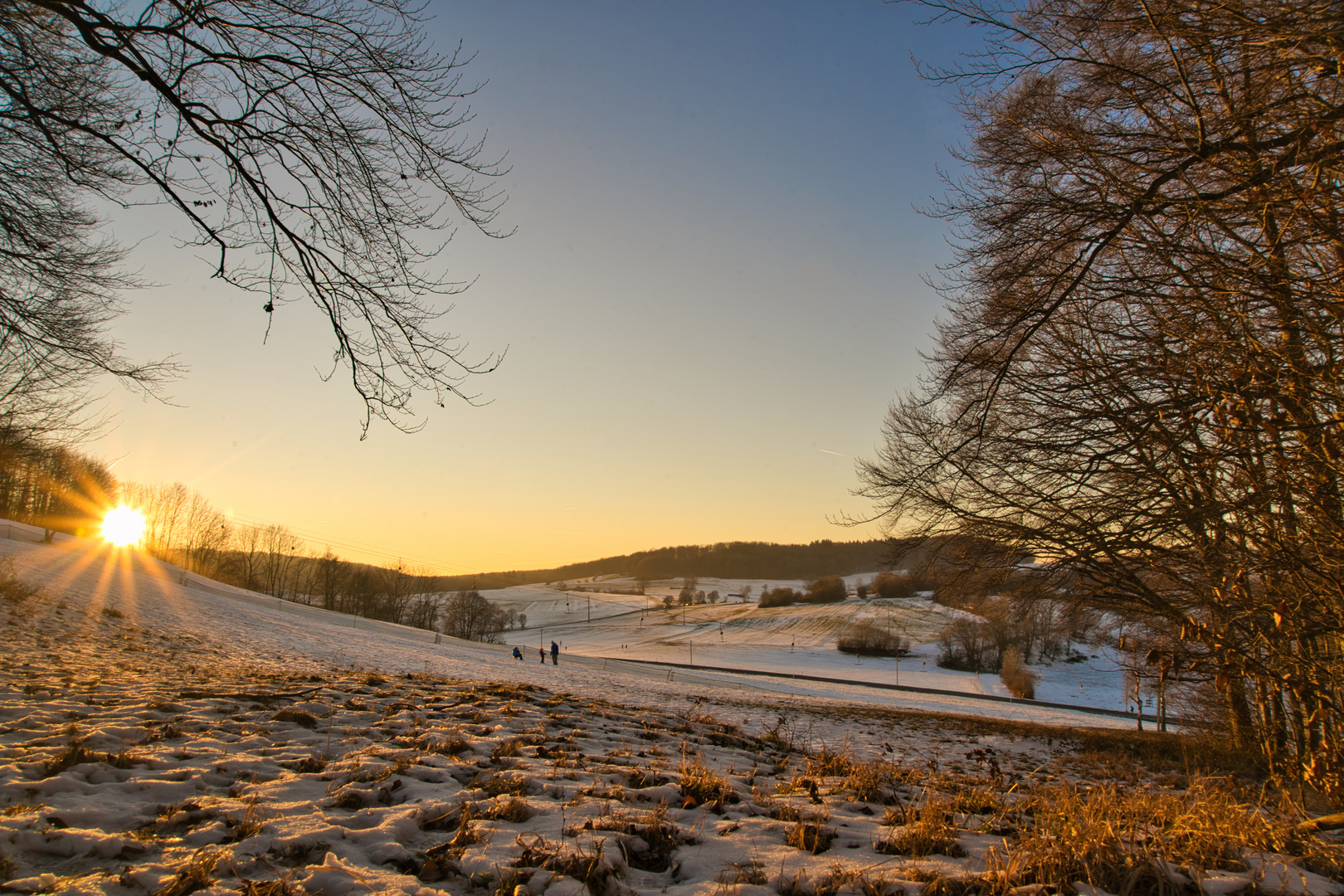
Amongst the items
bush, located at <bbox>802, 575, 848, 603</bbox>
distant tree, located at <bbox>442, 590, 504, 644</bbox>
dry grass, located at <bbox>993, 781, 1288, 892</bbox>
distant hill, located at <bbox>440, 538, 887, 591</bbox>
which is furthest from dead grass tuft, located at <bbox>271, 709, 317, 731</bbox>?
distant hill, located at <bbox>440, 538, 887, 591</bbox>

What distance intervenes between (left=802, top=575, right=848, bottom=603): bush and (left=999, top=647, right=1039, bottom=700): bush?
5375 centimetres

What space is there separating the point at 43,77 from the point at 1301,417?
10.3 m

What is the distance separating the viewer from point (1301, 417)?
401 cm

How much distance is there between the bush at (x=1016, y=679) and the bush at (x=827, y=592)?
53.8 meters

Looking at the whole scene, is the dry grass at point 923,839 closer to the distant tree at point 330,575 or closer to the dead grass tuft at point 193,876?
the dead grass tuft at point 193,876

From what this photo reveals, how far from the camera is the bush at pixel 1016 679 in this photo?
159ft

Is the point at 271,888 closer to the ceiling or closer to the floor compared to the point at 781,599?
closer to the ceiling

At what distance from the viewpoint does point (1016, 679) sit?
49.6m

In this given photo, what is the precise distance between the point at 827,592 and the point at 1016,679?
5850cm

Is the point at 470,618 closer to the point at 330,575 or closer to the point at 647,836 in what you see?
the point at 330,575

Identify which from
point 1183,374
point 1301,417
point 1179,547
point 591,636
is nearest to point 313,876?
point 1183,374

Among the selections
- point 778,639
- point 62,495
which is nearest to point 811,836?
point 62,495

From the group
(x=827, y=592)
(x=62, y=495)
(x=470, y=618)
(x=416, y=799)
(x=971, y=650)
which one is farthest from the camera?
(x=827, y=592)

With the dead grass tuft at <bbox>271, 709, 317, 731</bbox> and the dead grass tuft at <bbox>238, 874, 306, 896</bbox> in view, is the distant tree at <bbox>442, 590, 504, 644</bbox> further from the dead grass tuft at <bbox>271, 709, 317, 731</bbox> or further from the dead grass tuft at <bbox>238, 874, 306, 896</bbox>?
the dead grass tuft at <bbox>238, 874, 306, 896</bbox>
